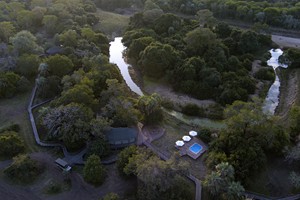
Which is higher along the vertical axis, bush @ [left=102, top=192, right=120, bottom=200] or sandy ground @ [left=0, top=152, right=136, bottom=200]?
bush @ [left=102, top=192, right=120, bottom=200]

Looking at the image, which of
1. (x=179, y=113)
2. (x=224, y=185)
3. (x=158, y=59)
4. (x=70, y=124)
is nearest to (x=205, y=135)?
(x=179, y=113)

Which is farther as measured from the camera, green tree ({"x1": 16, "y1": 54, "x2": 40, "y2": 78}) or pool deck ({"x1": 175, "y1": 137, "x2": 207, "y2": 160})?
green tree ({"x1": 16, "y1": 54, "x2": 40, "y2": 78})

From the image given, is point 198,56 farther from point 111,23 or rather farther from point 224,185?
point 111,23

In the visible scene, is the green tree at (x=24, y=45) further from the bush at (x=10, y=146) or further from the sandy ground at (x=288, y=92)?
the sandy ground at (x=288, y=92)

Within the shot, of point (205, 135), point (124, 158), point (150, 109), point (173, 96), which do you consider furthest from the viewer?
point (173, 96)

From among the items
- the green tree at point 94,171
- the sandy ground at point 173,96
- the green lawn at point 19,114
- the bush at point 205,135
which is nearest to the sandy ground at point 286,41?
the sandy ground at point 173,96

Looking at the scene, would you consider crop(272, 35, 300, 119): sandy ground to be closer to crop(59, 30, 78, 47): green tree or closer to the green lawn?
the green lawn

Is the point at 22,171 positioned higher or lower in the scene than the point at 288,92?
higher

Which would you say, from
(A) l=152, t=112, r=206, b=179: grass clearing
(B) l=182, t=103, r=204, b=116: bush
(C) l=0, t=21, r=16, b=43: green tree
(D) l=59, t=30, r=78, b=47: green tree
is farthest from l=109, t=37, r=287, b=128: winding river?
(C) l=0, t=21, r=16, b=43: green tree
